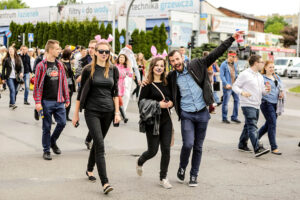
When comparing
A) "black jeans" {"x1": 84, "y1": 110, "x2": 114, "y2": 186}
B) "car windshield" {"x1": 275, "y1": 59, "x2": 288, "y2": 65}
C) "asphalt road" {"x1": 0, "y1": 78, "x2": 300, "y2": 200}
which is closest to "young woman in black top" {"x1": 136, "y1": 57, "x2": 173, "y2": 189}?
"asphalt road" {"x1": 0, "y1": 78, "x2": 300, "y2": 200}

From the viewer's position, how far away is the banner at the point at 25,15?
74.4 meters

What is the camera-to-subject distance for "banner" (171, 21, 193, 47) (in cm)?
5896

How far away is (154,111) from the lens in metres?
5.50

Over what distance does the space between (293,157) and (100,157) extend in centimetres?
385

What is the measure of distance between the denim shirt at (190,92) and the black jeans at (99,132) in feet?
2.96

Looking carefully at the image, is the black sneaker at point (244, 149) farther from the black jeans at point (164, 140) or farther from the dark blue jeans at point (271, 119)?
the black jeans at point (164, 140)

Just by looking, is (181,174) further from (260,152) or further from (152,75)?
(260,152)

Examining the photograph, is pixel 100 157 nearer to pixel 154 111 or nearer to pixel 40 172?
pixel 154 111

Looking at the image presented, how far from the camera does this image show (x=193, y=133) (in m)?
5.75

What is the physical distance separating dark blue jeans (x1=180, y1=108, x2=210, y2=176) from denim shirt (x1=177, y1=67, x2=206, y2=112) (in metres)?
0.08

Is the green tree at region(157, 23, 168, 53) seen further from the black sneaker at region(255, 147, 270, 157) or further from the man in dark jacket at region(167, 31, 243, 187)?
the man in dark jacket at region(167, 31, 243, 187)

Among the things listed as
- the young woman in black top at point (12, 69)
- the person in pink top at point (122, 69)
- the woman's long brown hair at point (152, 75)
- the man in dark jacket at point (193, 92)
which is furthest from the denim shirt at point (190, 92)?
the young woman in black top at point (12, 69)

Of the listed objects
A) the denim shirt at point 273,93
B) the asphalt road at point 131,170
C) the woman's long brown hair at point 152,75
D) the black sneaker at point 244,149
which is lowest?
the black sneaker at point 244,149

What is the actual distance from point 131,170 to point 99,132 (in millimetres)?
1246
